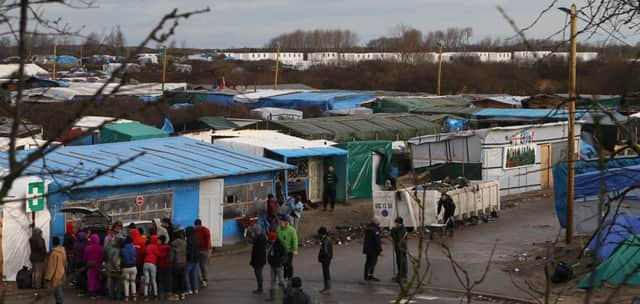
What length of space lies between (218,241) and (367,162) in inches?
298

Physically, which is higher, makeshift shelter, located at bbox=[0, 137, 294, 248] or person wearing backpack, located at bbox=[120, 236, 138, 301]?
makeshift shelter, located at bbox=[0, 137, 294, 248]

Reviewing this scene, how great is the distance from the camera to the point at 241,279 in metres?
18.6

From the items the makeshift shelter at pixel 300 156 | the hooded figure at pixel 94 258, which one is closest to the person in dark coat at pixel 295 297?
the hooded figure at pixel 94 258

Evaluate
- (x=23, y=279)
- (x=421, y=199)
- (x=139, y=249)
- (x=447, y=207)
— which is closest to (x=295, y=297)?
(x=139, y=249)

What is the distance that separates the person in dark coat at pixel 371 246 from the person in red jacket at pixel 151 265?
3760mm

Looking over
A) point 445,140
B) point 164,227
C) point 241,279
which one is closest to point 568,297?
A: point 241,279

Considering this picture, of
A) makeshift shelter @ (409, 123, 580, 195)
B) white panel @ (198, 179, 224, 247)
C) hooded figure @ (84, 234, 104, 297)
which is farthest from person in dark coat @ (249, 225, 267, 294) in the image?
makeshift shelter @ (409, 123, 580, 195)

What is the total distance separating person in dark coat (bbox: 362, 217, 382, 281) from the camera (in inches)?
704

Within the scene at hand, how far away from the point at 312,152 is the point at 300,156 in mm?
631

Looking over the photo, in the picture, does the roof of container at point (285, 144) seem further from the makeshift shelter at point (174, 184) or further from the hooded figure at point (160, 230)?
the hooded figure at point (160, 230)

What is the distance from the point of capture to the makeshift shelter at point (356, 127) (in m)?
30.5

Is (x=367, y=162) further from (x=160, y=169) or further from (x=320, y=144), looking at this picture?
(x=160, y=169)

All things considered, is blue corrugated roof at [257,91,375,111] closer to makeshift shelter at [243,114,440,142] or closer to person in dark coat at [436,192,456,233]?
makeshift shelter at [243,114,440,142]

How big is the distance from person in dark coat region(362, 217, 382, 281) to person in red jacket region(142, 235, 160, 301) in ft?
12.3
